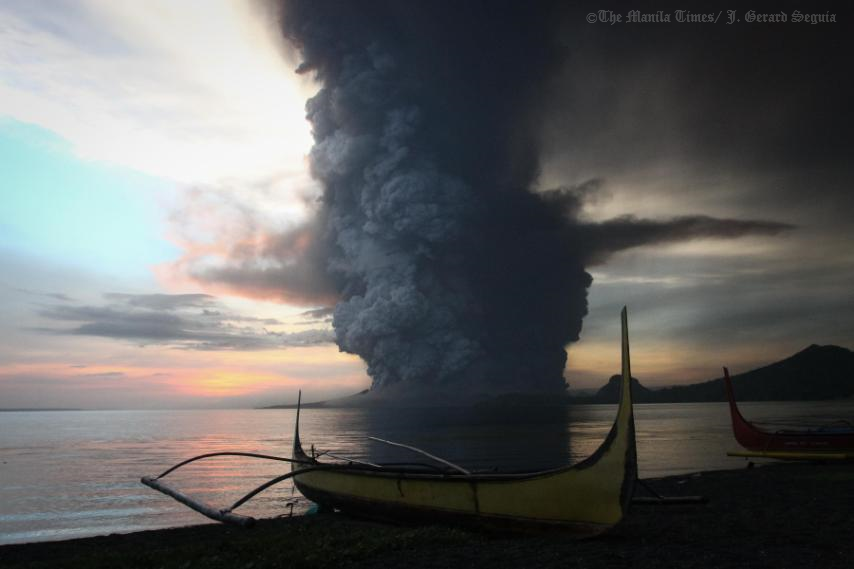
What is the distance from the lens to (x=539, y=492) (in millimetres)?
12102

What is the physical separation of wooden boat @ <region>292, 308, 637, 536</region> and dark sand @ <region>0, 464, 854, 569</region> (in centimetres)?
41

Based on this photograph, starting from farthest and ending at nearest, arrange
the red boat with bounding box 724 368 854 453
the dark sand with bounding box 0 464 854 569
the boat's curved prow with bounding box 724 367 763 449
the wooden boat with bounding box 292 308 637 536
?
the boat's curved prow with bounding box 724 367 763 449
the red boat with bounding box 724 368 854 453
the wooden boat with bounding box 292 308 637 536
the dark sand with bounding box 0 464 854 569

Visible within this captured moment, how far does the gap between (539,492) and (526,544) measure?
1.01 meters

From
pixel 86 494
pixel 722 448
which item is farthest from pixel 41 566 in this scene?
pixel 722 448

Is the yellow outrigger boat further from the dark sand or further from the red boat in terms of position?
the red boat

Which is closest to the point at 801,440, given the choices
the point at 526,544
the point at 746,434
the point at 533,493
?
the point at 746,434

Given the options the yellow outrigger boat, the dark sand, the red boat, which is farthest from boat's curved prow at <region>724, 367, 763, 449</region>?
the yellow outrigger boat

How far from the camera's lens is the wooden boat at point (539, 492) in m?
11.2

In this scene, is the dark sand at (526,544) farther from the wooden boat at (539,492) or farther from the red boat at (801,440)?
the red boat at (801,440)

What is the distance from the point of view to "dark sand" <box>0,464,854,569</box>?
1056 centimetres

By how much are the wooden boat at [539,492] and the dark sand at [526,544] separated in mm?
407

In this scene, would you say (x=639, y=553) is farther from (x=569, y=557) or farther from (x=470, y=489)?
(x=470, y=489)

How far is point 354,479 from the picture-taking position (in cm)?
1689

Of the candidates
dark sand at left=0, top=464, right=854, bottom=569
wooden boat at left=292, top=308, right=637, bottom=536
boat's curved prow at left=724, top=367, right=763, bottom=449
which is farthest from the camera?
boat's curved prow at left=724, top=367, right=763, bottom=449
